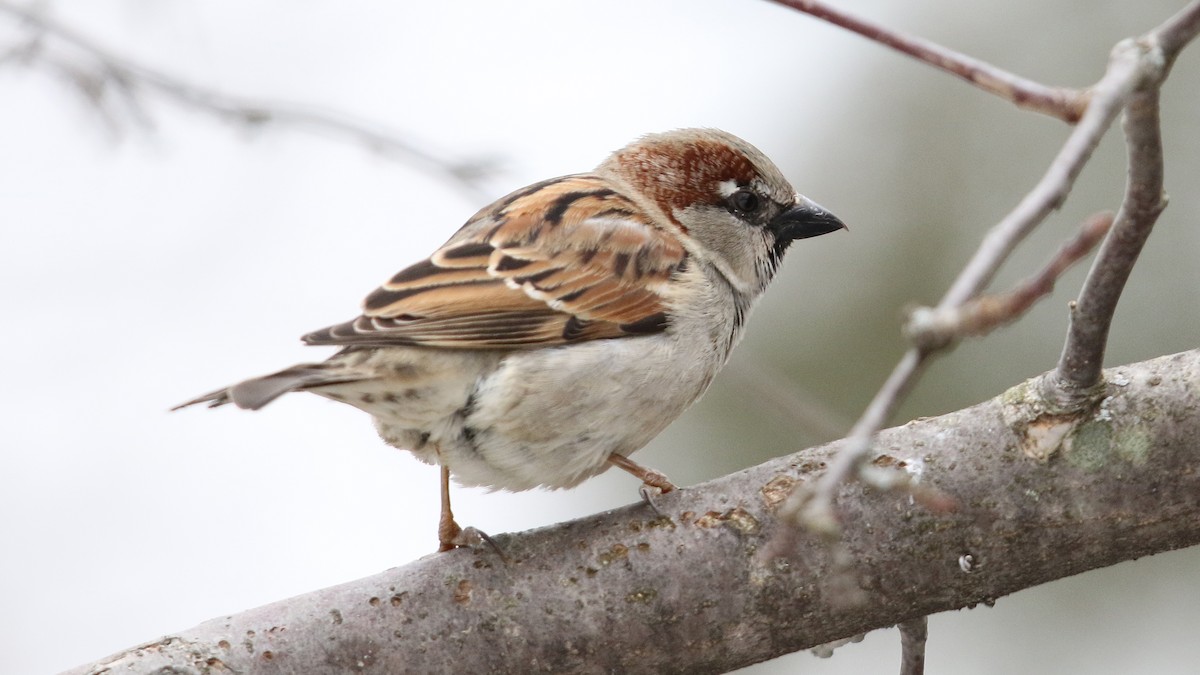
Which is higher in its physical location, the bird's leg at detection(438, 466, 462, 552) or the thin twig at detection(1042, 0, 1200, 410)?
the thin twig at detection(1042, 0, 1200, 410)

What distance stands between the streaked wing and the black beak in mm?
558

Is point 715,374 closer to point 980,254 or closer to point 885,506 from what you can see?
point 885,506

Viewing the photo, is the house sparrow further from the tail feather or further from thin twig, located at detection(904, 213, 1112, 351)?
thin twig, located at detection(904, 213, 1112, 351)

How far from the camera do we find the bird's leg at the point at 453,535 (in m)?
3.77

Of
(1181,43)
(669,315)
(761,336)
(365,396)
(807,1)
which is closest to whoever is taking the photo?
(1181,43)

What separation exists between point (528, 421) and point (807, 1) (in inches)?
90.4

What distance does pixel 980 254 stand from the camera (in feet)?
5.40

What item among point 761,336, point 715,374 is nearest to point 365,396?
point 715,374

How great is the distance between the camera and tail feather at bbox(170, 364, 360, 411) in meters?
3.66

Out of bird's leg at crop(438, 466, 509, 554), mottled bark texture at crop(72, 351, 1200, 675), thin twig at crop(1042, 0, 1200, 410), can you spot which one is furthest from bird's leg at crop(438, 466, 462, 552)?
thin twig at crop(1042, 0, 1200, 410)

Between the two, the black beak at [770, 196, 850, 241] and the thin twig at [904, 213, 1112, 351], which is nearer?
the thin twig at [904, 213, 1112, 351]

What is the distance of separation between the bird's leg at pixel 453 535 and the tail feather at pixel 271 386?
1.78 feet

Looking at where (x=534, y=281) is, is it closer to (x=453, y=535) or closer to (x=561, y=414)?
(x=561, y=414)

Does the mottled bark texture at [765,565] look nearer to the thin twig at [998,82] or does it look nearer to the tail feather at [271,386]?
the tail feather at [271,386]
